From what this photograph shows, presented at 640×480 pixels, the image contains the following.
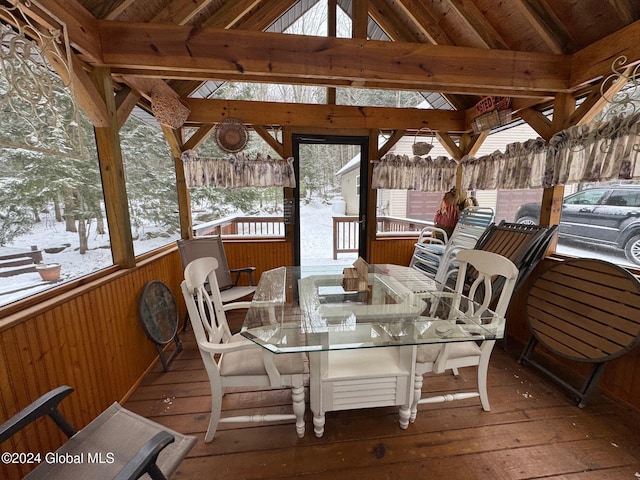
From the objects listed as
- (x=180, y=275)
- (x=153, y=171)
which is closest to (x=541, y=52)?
(x=153, y=171)

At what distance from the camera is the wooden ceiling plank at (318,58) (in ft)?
5.96

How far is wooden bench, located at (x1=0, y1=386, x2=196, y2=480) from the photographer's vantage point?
881mm

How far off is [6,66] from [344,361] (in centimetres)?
202

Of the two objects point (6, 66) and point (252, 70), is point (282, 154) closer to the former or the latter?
point (252, 70)

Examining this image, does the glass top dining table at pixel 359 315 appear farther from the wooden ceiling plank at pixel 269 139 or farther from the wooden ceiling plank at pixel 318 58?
the wooden ceiling plank at pixel 269 139

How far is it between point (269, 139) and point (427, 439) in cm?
327

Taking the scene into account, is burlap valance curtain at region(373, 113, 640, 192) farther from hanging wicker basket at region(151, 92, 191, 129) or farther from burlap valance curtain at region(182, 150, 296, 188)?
hanging wicker basket at region(151, 92, 191, 129)

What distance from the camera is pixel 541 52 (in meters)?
2.21

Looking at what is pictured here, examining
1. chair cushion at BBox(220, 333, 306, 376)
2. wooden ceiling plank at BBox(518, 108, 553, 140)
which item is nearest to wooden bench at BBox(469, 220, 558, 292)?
wooden ceiling plank at BBox(518, 108, 553, 140)

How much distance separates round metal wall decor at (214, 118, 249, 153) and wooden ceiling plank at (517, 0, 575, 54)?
2768 millimetres

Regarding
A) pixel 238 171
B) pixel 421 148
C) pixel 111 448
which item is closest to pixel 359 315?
pixel 111 448

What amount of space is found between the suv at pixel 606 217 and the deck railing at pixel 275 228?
184 cm

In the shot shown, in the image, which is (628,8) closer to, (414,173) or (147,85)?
(414,173)

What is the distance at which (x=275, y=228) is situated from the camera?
3902 mm
